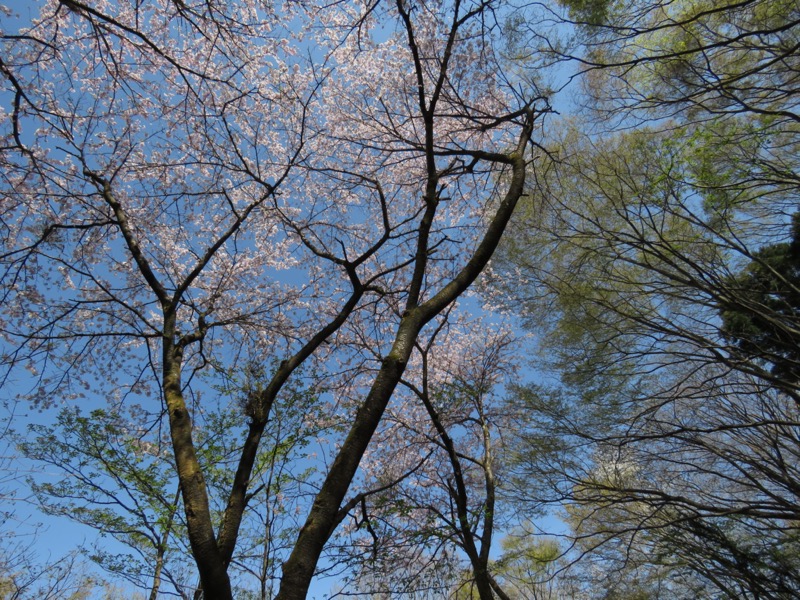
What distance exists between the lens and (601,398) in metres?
6.71

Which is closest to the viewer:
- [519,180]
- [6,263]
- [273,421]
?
[519,180]

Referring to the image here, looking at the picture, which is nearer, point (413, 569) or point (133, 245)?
point (133, 245)

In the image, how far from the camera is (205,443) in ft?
23.8

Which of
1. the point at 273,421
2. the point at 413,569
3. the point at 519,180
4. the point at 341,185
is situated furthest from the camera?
the point at 413,569

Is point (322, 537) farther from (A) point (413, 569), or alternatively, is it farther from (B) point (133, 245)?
(A) point (413, 569)

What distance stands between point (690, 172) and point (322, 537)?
5714 mm

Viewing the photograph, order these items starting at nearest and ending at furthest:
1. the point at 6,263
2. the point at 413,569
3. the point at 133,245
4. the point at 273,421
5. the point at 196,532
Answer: the point at 196,532, the point at 133,245, the point at 6,263, the point at 273,421, the point at 413,569

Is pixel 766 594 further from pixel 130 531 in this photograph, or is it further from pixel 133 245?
pixel 130 531

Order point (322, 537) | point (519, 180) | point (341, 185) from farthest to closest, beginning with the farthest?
point (341, 185) < point (519, 180) < point (322, 537)

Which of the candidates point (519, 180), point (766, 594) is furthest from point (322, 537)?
point (766, 594)

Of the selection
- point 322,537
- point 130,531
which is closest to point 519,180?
point 322,537

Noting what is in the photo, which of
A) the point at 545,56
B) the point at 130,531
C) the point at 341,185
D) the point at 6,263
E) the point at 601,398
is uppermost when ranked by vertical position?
the point at 545,56

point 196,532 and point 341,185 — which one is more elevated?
point 341,185

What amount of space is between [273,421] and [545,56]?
5575mm
